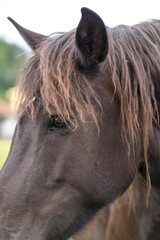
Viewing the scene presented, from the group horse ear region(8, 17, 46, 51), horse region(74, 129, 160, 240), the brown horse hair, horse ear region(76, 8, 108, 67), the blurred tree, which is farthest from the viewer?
the blurred tree

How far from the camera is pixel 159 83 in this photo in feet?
7.79

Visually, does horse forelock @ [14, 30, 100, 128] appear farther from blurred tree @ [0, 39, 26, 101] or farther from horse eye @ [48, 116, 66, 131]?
blurred tree @ [0, 39, 26, 101]

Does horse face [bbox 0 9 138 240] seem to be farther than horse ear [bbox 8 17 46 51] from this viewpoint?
No

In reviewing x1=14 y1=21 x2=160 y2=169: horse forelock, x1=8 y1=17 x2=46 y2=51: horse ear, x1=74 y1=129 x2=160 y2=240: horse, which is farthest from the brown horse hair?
x1=8 y1=17 x2=46 y2=51: horse ear

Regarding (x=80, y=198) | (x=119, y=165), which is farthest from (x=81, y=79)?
(x=80, y=198)

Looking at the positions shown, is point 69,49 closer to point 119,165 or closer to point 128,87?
point 128,87

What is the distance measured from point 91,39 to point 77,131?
0.60 m

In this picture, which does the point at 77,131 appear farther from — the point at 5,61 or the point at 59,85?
the point at 5,61

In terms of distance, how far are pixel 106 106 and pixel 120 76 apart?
25 cm

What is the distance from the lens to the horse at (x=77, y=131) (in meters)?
2.12

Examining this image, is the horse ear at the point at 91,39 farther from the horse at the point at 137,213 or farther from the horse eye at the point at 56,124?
the horse at the point at 137,213

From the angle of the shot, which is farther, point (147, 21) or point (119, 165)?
point (147, 21)

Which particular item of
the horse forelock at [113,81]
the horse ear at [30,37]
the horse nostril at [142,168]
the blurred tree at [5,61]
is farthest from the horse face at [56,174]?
the blurred tree at [5,61]

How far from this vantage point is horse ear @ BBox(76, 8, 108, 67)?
2074 millimetres
